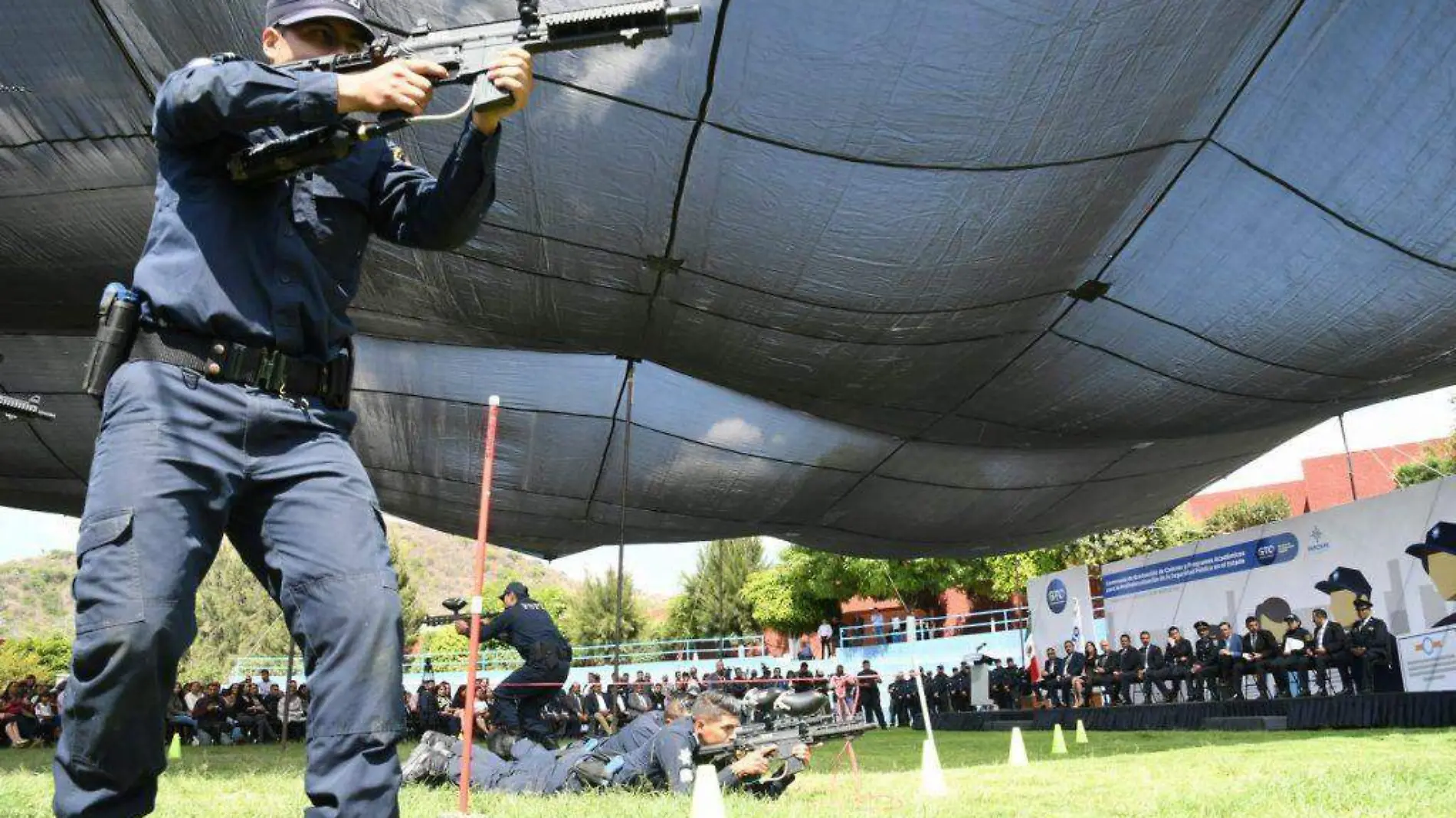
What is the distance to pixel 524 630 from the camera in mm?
9711

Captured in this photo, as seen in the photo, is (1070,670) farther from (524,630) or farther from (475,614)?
(475,614)

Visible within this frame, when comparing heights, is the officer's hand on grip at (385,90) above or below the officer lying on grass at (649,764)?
above

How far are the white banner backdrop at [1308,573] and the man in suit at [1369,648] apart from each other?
0.58 metres

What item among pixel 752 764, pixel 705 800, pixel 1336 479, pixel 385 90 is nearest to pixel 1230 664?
pixel 752 764

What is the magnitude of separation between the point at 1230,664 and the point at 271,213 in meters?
14.5

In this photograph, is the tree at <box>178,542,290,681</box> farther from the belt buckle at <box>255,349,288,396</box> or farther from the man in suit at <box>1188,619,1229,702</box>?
the belt buckle at <box>255,349,288,396</box>

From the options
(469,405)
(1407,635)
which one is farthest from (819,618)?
(469,405)

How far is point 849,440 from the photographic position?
9.66m

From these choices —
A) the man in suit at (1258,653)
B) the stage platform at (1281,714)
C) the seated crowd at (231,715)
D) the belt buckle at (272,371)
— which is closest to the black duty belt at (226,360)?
the belt buckle at (272,371)

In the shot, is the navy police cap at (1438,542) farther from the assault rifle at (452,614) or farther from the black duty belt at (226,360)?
the black duty belt at (226,360)

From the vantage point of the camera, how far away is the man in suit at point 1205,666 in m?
14.3

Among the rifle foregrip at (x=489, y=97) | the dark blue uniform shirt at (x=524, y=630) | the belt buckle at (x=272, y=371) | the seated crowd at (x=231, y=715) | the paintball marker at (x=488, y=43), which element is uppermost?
the paintball marker at (x=488, y=43)

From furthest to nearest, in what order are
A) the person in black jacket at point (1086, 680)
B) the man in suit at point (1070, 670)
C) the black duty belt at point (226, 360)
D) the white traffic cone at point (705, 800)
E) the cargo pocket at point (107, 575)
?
the man in suit at point (1070, 670)
the person in black jacket at point (1086, 680)
the white traffic cone at point (705, 800)
the black duty belt at point (226, 360)
the cargo pocket at point (107, 575)

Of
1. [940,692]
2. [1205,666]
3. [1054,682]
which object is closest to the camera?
[1205,666]
